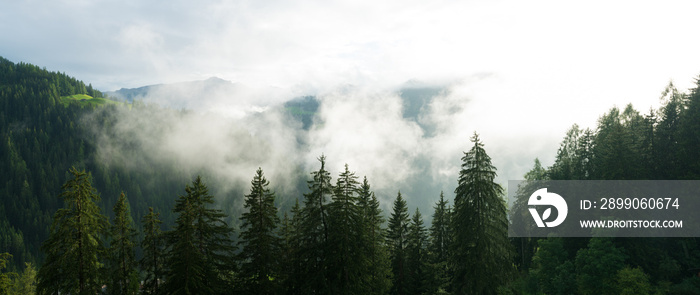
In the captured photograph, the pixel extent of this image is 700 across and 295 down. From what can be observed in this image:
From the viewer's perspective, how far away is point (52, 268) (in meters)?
22.5

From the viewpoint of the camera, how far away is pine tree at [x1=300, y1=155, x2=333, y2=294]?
88.7ft

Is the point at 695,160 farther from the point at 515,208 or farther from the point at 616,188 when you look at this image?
the point at 515,208

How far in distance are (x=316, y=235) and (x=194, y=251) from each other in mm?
8816

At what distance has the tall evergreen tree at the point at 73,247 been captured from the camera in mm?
22312

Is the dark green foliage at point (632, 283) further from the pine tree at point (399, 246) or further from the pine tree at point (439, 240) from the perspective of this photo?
the pine tree at point (399, 246)

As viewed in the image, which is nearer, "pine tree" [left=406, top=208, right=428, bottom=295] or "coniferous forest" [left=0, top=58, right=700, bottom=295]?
"coniferous forest" [left=0, top=58, right=700, bottom=295]

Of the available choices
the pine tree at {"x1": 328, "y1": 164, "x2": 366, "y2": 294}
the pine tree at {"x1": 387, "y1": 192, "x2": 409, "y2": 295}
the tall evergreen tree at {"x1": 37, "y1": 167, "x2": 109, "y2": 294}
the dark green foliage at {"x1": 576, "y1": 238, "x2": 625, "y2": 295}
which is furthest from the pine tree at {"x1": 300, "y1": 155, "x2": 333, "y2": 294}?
the dark green foliage at {"x1": 576, "y1": 238, "x2": 625, "y2": 295}

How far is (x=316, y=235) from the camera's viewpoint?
2861 centimetres

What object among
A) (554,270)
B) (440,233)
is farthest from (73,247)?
(554,270)

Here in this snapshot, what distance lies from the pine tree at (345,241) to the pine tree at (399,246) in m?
20.1

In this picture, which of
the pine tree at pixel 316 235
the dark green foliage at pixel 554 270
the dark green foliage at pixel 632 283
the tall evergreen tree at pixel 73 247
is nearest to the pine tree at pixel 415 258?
the dark green foliage at pixel 554 270

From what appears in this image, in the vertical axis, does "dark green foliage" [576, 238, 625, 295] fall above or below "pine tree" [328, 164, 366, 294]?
below

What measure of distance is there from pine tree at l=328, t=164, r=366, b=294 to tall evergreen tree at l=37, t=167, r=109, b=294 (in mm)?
15222

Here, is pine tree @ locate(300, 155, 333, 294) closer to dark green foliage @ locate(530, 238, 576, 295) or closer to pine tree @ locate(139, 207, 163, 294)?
pine tree @ locate(139, 207, 163, 294)
